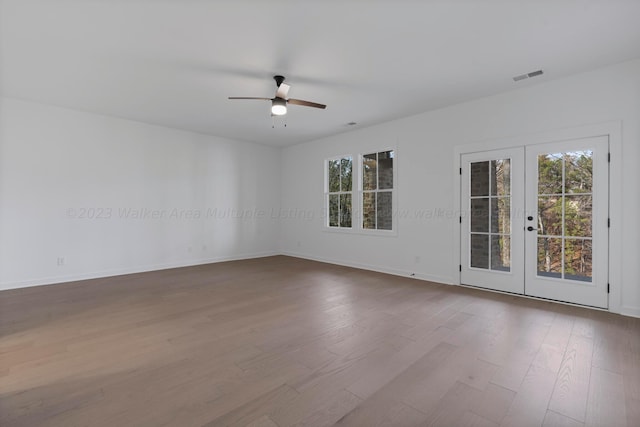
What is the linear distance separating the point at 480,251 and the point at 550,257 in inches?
33.4

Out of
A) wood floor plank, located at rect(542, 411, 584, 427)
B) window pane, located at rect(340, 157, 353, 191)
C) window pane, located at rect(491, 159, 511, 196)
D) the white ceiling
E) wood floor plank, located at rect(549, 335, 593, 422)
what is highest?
the white ceiling

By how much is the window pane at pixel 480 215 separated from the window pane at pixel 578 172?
976 millimetres

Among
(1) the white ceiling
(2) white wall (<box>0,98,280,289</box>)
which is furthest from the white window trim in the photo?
(2) white wall (<box>0,98,280,289</box>)

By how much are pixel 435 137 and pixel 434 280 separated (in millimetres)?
2412

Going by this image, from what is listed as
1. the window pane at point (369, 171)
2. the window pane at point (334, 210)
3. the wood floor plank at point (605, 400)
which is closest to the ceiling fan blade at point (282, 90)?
the window pane at point (369, 171)

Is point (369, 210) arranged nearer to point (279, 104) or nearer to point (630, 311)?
point (279, 104)

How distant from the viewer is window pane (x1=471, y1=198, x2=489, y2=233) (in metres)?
4.42

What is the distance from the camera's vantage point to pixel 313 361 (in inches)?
92.2

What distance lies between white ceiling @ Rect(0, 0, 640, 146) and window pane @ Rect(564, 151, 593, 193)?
1.03 metres

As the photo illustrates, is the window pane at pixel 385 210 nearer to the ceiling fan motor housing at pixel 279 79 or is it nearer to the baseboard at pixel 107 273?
the ceiling fan motor housing at pixel 279 79

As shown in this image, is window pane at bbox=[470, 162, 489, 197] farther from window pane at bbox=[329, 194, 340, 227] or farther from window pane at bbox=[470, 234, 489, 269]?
window pane at bbox=[329, 194, 340, 227]

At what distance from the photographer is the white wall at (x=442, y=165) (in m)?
3.32

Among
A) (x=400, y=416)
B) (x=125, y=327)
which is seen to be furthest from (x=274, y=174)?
(x=400, y=416)

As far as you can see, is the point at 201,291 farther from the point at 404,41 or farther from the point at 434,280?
the point at 404,41
